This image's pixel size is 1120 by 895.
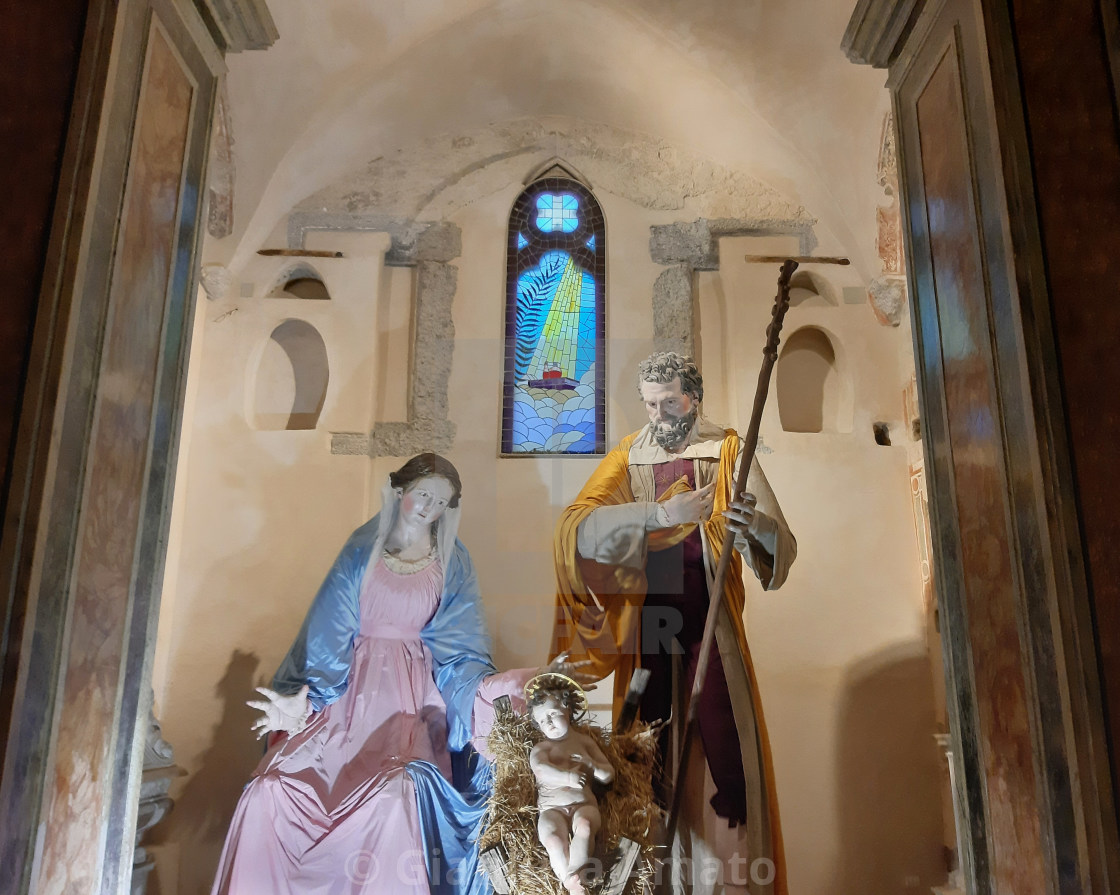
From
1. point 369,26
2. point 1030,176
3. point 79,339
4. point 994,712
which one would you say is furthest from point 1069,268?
point 369,26

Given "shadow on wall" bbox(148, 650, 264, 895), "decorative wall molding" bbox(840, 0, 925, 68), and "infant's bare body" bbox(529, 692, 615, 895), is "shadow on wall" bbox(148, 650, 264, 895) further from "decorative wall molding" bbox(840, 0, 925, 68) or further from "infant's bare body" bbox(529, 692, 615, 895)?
"decorative wall molding" bbox(840, 0, 925, 68)

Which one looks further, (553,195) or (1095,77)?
(553,195)

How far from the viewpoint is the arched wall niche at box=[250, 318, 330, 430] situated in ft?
18.0

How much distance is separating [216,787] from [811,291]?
14.4 feet

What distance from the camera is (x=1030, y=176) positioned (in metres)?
2.43

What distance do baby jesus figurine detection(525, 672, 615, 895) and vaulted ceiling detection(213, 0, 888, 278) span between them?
10.8ft

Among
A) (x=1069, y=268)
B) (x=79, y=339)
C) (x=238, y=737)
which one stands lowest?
(x=238, y=737)

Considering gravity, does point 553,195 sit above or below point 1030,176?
above

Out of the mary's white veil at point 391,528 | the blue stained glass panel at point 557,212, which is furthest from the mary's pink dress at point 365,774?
the blue stained glass panel at point 557,212

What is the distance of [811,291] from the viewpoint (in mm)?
5727

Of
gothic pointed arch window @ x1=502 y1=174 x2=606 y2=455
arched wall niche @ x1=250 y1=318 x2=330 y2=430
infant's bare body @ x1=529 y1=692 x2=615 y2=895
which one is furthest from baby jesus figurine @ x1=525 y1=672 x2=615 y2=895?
arched wall niche @ x1=250 y1=318 x2=330 y2=430

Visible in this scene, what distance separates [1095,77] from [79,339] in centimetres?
278

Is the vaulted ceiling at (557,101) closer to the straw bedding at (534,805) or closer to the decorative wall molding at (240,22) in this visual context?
the decorative wall molding at (240,22)

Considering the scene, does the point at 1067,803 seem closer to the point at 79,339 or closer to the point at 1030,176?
the point at 1030,176
